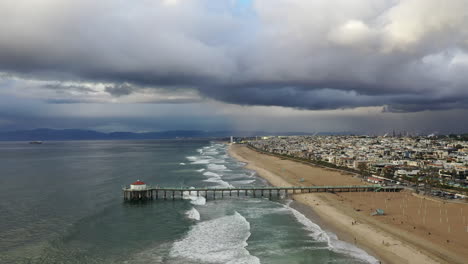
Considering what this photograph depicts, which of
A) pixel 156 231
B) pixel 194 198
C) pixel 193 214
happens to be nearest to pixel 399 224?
pixel 193 214

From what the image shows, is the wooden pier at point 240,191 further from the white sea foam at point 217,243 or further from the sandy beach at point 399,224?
the white sea foam at point 217,243

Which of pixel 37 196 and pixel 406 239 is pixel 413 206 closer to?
pixel 406 239

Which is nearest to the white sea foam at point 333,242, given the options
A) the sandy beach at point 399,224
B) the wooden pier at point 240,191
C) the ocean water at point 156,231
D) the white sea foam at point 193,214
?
the ocean water at point 156,231

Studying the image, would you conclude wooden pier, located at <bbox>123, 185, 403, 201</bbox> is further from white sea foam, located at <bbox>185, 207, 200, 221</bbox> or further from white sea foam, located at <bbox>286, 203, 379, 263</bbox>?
white sea foam, located at <bbox>286, 203, 379, 263</bbox>

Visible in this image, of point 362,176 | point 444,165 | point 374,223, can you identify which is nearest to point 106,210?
point 374,223

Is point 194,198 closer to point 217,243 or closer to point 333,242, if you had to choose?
point 217,243

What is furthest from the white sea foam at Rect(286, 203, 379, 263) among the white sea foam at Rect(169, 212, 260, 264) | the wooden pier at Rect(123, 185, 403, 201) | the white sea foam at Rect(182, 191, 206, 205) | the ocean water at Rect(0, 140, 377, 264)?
the white sea foam at Rect(182, 191, 206, 205)
